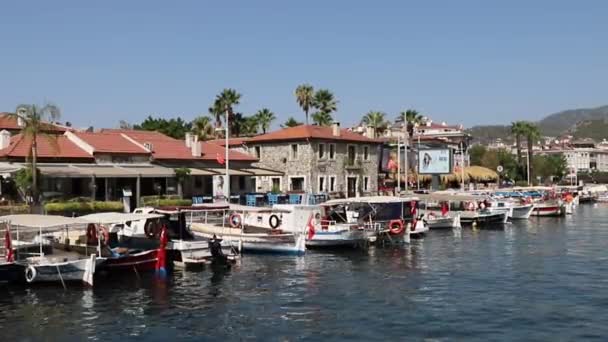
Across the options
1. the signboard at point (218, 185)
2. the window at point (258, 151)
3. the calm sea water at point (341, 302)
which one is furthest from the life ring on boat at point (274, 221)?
the window at point (258, 151)

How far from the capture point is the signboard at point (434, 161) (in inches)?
3073

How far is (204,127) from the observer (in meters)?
85.1

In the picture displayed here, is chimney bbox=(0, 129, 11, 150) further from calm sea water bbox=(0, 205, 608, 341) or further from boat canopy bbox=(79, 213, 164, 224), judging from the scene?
calm sea water bbox=(0, 205, 608, 341)

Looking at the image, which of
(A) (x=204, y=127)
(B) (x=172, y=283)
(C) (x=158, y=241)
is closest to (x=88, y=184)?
(C) (x=158, y=241)

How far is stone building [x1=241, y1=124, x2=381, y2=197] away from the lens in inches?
2638

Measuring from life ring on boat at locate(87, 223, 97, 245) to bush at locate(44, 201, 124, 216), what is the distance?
976cm

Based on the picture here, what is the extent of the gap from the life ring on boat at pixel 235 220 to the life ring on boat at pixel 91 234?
10.3m

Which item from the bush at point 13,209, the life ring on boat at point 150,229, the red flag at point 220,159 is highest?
the red flag at point 220,159

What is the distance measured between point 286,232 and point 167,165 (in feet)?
59.2

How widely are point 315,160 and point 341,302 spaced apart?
4219cm

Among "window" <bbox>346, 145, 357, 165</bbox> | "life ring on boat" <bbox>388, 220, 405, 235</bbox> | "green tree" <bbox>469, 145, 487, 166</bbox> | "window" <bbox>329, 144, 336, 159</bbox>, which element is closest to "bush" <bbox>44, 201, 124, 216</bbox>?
"life ring on boat" <bbox>388, 220, 405, 235</bbox>

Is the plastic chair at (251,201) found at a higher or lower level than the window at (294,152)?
lower

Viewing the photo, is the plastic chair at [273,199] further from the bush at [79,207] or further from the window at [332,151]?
the window at [332,151]

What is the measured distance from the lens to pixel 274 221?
138ft
